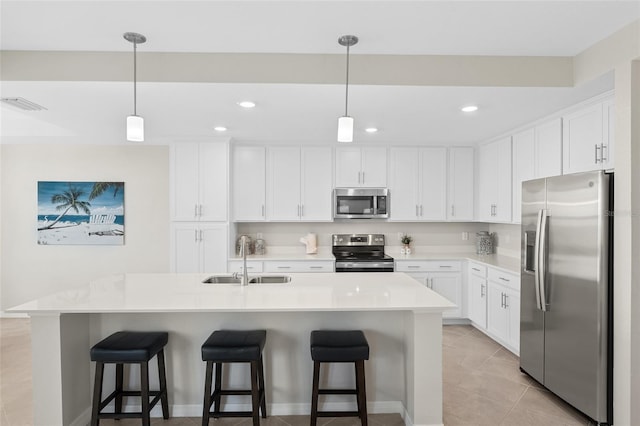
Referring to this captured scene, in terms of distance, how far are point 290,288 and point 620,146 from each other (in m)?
2.33

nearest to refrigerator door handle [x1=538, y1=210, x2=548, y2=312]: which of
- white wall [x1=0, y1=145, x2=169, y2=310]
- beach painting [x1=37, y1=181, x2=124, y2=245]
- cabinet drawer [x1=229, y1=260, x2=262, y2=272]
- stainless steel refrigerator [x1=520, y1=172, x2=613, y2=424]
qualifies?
stainless steel refrigerator [x1=520, y1=172, x2=613, y2=424]

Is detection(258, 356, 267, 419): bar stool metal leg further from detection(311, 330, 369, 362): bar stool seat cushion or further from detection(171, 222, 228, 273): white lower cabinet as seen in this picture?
detection(171, 222, 228, 273): white lower cabinet

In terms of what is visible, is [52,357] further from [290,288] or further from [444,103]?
[444,103]

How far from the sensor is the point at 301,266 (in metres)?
4.57

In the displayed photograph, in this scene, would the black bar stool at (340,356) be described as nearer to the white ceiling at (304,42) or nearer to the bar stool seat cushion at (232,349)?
the bar stool seat cushion at (232,349)

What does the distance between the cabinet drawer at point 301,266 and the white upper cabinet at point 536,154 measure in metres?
2.17

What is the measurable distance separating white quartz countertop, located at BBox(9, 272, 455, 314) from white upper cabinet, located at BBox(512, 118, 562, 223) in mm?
1739

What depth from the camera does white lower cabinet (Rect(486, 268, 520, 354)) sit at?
141 inches

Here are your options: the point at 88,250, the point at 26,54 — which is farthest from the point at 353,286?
the point at 88,250

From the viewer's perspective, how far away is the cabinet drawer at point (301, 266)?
4.56m

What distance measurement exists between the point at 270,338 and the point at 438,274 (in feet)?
8.90

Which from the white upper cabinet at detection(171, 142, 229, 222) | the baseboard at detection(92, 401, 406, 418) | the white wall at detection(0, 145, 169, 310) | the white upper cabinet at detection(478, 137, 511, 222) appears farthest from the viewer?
the white wall at detection(0, 145, 169, 310)

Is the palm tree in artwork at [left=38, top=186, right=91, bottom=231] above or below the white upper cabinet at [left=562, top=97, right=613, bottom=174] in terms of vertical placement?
below

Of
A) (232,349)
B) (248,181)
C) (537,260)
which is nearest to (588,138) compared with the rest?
(537,260)
